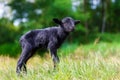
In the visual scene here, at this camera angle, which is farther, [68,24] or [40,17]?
[40,17]

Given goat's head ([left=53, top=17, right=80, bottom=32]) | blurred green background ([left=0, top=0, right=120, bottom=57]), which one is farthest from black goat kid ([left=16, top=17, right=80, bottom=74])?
blurred green background ([left=0, top=0, right=120, bottom=57])

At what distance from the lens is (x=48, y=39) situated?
6457 millimetres

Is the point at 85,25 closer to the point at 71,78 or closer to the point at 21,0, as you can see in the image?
the point at 21,0

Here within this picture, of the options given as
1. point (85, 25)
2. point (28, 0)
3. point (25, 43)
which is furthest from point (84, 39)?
point (25, 43)

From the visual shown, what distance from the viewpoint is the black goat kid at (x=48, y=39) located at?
6349 millimetres

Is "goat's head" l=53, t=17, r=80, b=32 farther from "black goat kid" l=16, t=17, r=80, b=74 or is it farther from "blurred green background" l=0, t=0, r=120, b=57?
"blurred green background" l=0, t=0, r=120, b=57

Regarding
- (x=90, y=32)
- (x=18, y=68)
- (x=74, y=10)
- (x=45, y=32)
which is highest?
(x=45, y=32)

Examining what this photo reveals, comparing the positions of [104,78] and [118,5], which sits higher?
[104,78]

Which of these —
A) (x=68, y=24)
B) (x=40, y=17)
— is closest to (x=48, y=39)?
(x=68, y=24)

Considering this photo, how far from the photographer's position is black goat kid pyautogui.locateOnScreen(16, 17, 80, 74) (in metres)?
6.35

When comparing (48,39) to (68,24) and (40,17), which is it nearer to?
(68,24)

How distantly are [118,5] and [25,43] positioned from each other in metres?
16.2

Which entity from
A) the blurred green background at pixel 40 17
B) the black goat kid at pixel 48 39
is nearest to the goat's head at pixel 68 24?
the black goat kid at pixel 48 39

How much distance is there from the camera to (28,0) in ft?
59.9
